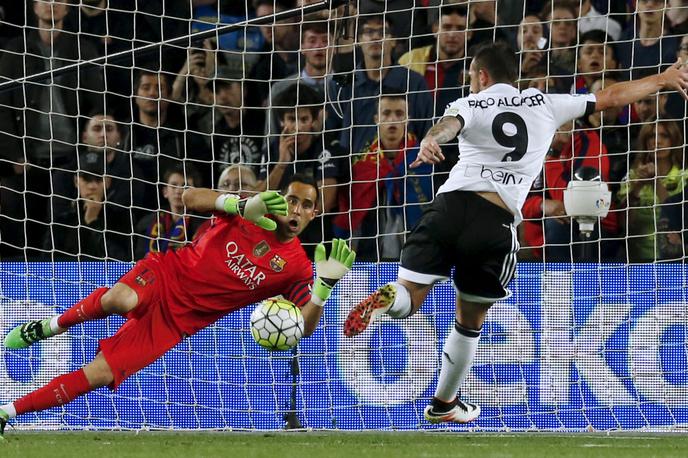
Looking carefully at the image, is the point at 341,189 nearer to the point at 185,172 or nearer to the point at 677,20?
the point at 185,172

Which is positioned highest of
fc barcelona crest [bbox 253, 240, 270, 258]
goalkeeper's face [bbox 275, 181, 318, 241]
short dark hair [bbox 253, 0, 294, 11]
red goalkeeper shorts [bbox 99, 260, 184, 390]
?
short dark hair [bbox 253, 0, 294, 11]

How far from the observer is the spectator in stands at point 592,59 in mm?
9539

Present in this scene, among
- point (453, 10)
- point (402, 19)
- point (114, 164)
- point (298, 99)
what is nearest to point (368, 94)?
point (298, 99)

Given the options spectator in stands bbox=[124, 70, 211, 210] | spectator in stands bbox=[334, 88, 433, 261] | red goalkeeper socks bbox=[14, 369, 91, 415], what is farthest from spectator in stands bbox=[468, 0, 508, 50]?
red goalkeeper socks bbox=[14, 369, 91, 415]

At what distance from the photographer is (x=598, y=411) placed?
868cm

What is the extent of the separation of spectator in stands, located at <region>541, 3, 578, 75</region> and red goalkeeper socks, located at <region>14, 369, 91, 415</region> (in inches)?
176

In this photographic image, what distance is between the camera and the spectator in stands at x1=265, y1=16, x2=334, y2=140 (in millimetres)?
9695

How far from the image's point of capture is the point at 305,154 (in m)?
9.52

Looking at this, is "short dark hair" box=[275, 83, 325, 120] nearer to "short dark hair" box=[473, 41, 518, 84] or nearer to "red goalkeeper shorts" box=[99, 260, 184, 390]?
"red goalkeeper shorts" box=[99, 260, 184, 390]

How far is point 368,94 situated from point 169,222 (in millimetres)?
1780

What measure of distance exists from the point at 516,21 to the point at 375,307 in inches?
162

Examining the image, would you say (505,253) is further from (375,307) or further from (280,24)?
(280,24)

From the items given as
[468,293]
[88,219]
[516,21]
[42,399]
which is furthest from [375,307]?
[516,21]

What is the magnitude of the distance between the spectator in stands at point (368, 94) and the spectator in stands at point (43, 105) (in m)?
1.87
